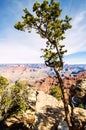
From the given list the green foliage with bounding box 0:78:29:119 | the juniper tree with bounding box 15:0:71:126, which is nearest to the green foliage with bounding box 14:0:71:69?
the juniper tree with bounding box 15:0:71:126

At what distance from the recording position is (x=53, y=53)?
35438 millimetres

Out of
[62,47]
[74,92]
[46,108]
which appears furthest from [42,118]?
[74,92]

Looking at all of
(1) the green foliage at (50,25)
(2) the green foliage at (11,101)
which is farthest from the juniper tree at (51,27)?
(2) the green foliage at (11,101)

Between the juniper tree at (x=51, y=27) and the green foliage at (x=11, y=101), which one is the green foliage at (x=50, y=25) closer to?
the juniper tree at (x=51, y=27)

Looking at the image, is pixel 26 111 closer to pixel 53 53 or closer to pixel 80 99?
pixel 53 53

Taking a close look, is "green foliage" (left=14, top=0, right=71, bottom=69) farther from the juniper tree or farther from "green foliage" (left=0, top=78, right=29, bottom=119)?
"green foliage" (left=0, top=78, right=29, bottom=119)

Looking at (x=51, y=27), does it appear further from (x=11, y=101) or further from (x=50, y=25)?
(x=11, y=101)

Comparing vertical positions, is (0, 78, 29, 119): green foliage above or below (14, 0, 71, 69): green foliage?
below

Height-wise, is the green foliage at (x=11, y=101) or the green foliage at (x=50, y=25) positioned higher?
the green foliage at (x=50, y=25)

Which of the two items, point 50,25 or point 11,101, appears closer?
point 50,25

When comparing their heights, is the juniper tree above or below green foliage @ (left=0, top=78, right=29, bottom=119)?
above

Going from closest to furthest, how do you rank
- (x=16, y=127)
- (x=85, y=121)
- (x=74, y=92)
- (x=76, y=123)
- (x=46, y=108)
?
1. (x=76, y=123)
2. (x=85, y=121)
3. (x=46, y=108)
4. (x=16, y=127)
5. (x=74, y=92)

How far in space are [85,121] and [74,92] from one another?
78.4 metres

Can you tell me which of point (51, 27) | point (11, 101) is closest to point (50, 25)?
point (51, 27)
